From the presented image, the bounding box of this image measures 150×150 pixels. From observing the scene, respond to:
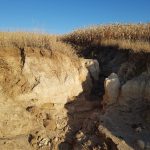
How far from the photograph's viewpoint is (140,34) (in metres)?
10.9

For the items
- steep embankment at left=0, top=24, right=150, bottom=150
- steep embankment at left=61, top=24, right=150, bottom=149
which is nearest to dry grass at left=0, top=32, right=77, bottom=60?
steep embankment at left=0, top=24, right=150, bottom=150

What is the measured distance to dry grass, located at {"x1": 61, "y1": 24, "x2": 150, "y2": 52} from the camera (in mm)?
10337

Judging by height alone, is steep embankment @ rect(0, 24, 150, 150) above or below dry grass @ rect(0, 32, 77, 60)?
below

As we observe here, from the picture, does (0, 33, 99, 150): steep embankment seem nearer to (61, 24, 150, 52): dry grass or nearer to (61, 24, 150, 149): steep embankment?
(61, 24, 150, 149): steep embankment

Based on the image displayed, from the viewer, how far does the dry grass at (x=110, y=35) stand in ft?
33.9

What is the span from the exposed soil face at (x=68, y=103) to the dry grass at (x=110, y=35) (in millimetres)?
1756

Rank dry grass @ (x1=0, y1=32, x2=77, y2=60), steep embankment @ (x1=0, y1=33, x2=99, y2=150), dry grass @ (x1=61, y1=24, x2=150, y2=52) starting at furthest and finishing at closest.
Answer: dry grass @ (x1=61, y1=24, x2=150, y2=52)
dry grass @ (x1=0, y1=32, x2=77, y2=60)
steep embankment @ (x1=0, y1=33, x2=99, y2=150)

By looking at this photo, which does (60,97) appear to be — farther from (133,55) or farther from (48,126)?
(133,55)

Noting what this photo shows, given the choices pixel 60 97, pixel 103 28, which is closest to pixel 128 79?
pixel 60 97

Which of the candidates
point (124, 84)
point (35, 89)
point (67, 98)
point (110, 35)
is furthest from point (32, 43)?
point (110, 35)

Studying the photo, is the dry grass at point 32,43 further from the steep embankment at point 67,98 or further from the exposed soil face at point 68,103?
the exposed soil face at point 68,103

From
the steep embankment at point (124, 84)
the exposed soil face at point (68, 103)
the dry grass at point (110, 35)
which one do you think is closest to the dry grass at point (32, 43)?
the exposed soil face at point (68, 103)

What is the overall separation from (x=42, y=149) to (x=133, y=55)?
298 centimetres

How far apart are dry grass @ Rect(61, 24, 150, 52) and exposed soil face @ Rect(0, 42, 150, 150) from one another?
1.76m
